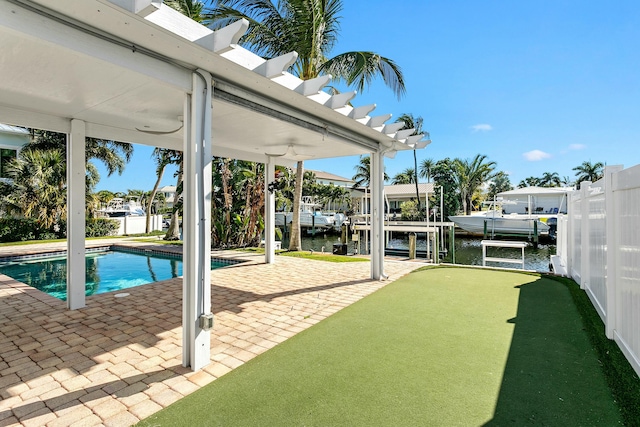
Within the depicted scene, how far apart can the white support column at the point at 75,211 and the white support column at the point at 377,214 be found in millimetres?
5224

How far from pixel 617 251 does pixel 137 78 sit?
5.23 metres

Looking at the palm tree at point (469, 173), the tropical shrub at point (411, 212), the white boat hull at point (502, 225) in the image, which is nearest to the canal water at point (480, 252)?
the white boat hull at point (502, 225)

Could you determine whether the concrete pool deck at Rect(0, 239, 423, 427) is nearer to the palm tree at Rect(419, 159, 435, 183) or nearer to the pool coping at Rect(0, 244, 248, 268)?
the pool coping at Rect(0, 244, 248, 268)

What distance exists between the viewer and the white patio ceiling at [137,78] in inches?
91.4

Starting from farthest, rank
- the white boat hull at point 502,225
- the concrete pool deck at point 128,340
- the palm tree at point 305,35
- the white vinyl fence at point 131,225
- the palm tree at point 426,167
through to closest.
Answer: the palm tree at point 426,167 < the white boat hull at point 502,225 < the white vinyl fence at point 131,225 < the palm tree at point 305,35 < the concrete pool deck at point 128,340

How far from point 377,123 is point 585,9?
325 inches

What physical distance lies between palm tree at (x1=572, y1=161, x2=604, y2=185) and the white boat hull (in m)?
34.7

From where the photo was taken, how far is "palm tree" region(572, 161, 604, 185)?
49256mm

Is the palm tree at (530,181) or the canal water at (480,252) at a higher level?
the palm tree at (530,181)

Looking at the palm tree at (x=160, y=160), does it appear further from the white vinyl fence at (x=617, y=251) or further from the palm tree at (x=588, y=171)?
the palm tree at (x=588, y=171)

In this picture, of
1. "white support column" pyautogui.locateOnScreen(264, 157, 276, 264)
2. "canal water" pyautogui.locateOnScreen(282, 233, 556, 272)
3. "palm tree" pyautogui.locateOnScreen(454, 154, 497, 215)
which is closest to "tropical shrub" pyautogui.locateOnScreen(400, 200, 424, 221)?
"canal water" pyautogui.locateOnScreen(282, 233, 556, 272)

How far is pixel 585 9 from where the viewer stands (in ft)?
29.6

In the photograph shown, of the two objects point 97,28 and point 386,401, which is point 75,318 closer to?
point 97,28

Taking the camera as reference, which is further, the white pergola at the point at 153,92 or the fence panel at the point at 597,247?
the fence panel at the point at 597,247
